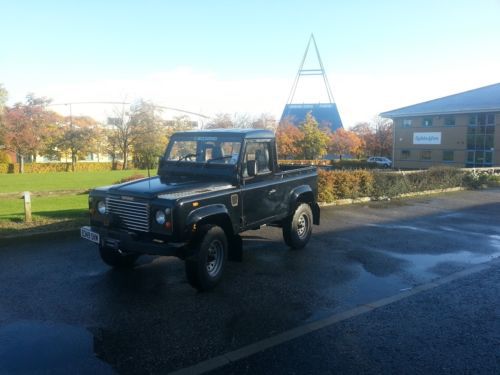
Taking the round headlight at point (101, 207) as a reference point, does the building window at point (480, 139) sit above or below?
above

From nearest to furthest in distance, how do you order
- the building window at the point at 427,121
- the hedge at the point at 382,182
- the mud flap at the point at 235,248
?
1. the mud flap at the point at 235,248
2. the hedge at the point at 382,182
3. the building window at the point at 427,121

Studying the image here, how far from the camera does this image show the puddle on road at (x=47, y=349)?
3.71m

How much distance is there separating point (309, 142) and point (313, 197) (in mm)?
41025

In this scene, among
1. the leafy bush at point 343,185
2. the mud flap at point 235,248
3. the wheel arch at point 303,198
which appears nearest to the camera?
the mud flap at point 235,248

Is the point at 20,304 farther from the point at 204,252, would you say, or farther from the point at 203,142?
the point at 203,142

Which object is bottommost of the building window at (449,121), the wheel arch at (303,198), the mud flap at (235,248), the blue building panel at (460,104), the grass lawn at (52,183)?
the grass lawn at (52,183)

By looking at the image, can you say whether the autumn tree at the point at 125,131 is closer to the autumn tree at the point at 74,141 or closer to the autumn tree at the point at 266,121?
the autumn tree at the point at 74,141

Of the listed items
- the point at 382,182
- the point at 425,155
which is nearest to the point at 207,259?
the point at 382,182

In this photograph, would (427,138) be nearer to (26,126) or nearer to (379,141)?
(379,141)

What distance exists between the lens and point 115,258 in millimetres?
6617

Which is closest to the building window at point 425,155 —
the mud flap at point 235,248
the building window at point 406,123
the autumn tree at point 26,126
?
the building window at point 406,123

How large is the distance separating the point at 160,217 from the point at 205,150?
194 cm

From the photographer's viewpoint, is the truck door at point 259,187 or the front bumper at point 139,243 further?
the truck door at point 259,187

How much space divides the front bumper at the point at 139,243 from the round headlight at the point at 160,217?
263 millimetres
